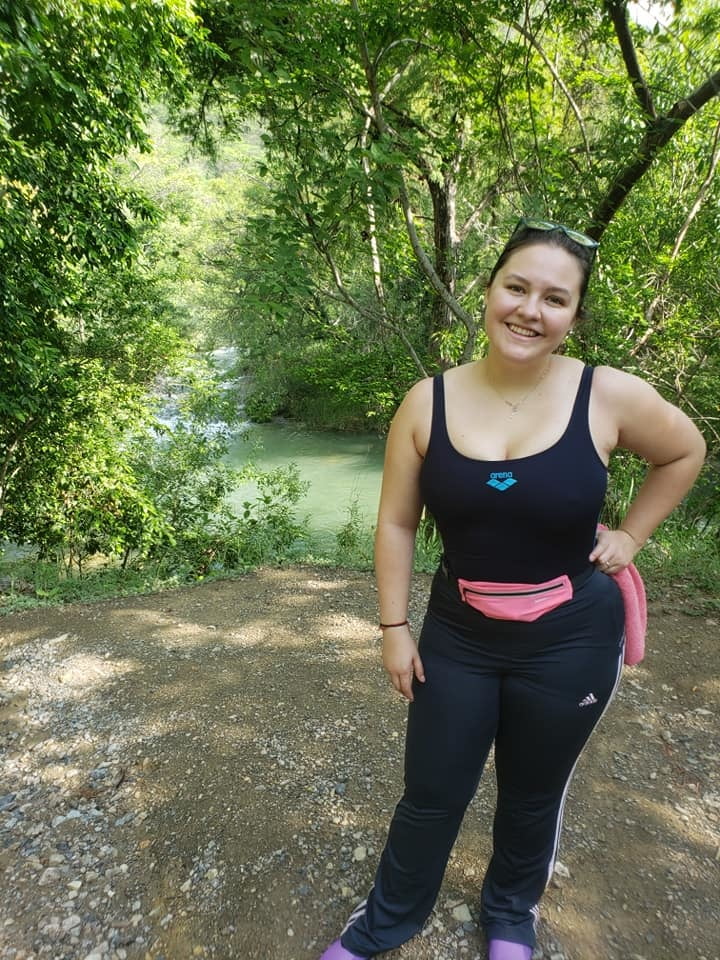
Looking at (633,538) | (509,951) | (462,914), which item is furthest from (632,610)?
(462,914)

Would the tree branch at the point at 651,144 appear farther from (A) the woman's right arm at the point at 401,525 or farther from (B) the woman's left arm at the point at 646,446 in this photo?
(A) the woman's right arm at the point at 401,525

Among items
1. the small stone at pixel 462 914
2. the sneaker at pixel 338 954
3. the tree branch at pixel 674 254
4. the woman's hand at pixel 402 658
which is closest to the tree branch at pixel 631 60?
the tree branch at pixel 674 254

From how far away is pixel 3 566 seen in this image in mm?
5781

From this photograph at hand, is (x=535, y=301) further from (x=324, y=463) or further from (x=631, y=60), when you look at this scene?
(x=324, y=463)

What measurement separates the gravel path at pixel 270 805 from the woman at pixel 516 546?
49 centimetres

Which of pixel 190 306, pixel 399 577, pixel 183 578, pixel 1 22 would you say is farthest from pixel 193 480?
pixel 190 306

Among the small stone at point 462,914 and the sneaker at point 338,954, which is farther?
the small stone at point 462,914

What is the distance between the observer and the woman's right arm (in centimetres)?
121

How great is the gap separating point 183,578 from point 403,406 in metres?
4.80

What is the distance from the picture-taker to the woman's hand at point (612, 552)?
126 centimetres

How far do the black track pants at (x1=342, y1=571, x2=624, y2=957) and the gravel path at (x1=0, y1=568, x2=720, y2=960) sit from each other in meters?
0.42

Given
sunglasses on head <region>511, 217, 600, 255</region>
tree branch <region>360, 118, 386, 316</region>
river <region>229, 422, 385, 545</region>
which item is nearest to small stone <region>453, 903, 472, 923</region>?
sunglasses on head <region>511, 217, 600, 255</region>

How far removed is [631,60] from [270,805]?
462 centimetres

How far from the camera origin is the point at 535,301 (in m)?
1.09
